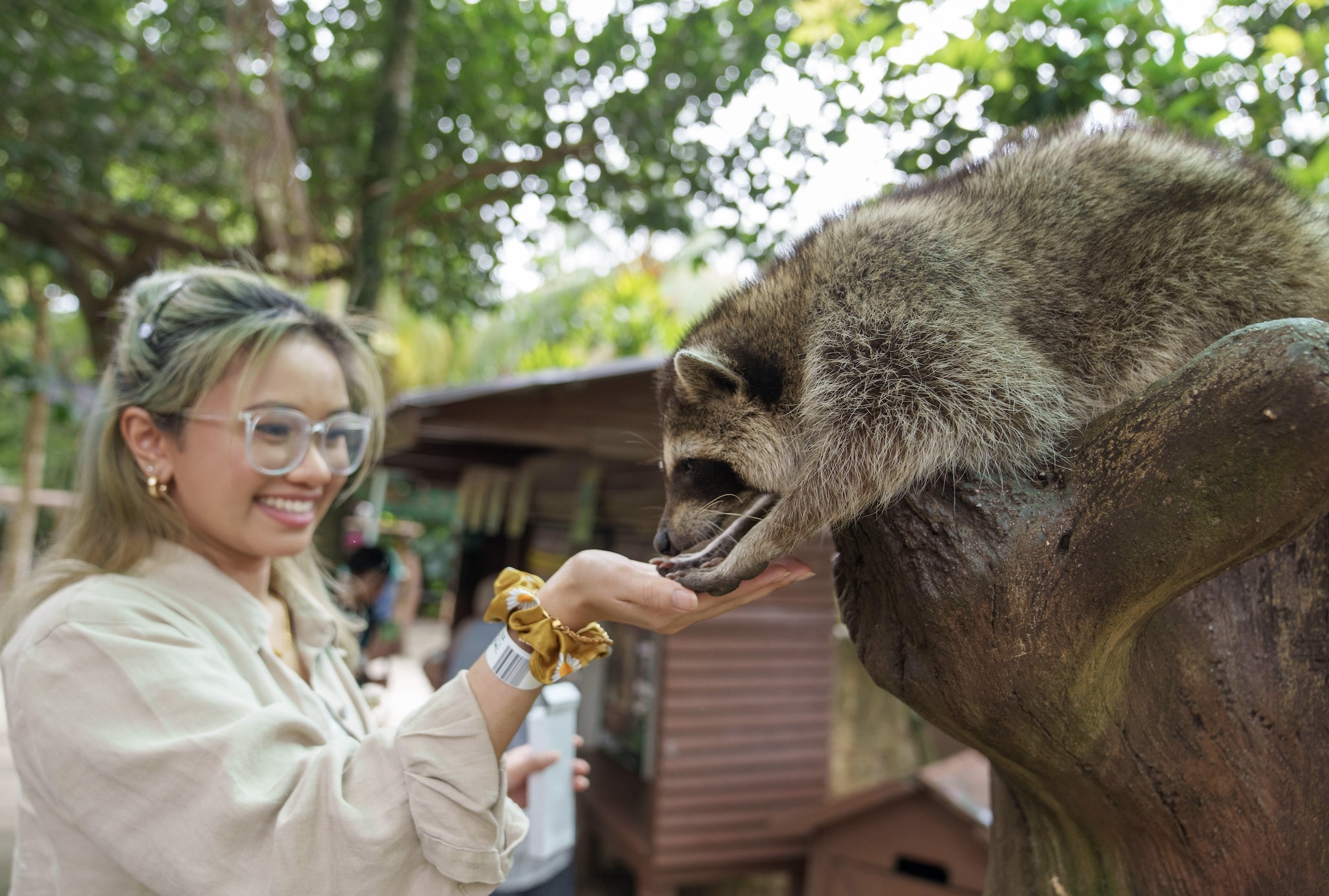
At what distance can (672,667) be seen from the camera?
5730mm

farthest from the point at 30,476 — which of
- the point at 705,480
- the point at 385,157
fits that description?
the point at 705,480

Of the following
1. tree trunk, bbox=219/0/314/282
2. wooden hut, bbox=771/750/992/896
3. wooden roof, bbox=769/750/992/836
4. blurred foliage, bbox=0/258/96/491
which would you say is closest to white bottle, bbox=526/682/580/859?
blurred foliage, bbox=0/258/96/491

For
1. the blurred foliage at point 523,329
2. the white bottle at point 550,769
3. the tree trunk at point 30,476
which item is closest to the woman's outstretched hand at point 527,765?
Result: the white bottle at point 550,769

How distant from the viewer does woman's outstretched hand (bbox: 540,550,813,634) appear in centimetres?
138

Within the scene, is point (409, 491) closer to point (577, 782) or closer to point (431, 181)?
point (431, 181)

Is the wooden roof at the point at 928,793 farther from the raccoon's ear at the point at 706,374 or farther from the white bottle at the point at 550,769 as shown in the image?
the raccoon's ear at the point at 706,374

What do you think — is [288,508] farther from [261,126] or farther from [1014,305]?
[261,126]

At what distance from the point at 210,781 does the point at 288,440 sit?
0.76 m

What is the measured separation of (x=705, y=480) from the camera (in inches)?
83.9

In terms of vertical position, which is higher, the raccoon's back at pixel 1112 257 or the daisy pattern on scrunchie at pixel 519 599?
the raccoon's back at pixel 1112 257

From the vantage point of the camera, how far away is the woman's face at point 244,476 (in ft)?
5.86

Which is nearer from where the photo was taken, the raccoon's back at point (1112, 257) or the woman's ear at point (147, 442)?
the raccoon's back at point (1112, 257)

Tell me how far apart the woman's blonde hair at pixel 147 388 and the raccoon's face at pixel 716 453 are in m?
0.94

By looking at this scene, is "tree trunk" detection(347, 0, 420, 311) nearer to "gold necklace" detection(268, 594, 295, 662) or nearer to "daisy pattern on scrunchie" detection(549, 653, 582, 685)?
"gold necklace" detection(268, 594, 295, 662)
